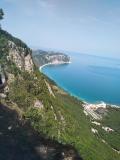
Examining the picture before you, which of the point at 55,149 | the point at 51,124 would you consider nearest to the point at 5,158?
the point at 55,149

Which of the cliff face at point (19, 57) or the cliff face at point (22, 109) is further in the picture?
the cliff face at point (19, 57)

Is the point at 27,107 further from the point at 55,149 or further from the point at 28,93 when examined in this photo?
the point at 55,149

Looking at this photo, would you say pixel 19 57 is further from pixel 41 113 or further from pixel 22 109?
pixel 41 113

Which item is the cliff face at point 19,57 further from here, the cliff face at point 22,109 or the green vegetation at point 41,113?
the green vegetation at point 41,113

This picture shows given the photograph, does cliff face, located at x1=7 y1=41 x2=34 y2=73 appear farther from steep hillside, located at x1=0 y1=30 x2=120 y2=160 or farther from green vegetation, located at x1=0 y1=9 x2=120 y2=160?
green vegetation, located at x1=0 y1=9 x2=120 y2=160

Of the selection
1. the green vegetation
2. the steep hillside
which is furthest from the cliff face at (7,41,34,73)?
the green vegetation

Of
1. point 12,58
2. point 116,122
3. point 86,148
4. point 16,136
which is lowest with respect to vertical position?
point 116,122

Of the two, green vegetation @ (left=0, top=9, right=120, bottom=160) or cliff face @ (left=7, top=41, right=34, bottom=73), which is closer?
green vegetation @ (left=0, top=9, right=120, bottom=160)

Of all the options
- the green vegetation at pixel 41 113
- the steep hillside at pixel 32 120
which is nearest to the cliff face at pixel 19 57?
the steep hillside at pixel 32 120

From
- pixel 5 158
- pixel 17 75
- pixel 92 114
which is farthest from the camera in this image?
pixel 92 114
